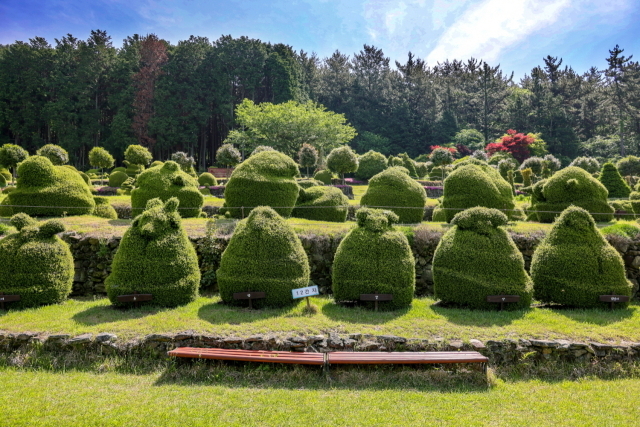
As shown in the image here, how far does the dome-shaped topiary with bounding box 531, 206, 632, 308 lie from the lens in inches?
311

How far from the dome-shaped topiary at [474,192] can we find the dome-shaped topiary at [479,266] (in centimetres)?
380

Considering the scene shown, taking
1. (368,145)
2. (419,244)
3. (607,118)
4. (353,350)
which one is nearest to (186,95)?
(368,145)

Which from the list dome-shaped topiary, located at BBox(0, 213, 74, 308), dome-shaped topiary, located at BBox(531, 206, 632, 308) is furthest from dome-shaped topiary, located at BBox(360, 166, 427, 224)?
dome-shaped topiary, located at BBox(0, 213, 74, 308)

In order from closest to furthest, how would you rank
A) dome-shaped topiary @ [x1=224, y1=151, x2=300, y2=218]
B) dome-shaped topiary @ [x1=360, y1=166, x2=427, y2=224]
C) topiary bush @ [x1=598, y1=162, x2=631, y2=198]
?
1. dome-shaped topiary @ [x1=224, y1=151, x2=300, y2=218]
2. dome-shaped topiary @ [x1=360, y1=166, x2=427, y2=224]
3. topiary bush @ [x1=598, y1=162, x2=631, y2=198]

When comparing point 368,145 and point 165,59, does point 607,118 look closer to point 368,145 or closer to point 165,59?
point 368,145

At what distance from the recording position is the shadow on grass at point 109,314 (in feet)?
22.6

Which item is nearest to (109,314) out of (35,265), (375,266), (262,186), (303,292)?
(35,265)

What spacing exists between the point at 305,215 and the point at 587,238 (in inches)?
306

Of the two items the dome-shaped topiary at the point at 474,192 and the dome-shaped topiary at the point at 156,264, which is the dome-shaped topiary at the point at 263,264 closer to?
the dome-shaped topiary at the point at 156,264

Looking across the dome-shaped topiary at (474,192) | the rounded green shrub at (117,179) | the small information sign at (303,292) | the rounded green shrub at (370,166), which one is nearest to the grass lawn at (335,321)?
the small information sign at (303,292)

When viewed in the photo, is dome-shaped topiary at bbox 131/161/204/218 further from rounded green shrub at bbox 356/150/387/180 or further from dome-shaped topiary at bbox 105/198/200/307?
rounded green shrub at bbox 356/150/387/180

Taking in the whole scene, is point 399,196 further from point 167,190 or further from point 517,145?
point 517,145

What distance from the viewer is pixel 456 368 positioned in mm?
5633

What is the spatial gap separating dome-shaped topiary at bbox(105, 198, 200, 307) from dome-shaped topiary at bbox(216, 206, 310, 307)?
28.5 inches
